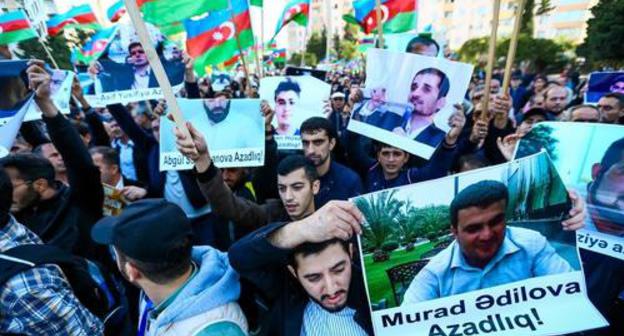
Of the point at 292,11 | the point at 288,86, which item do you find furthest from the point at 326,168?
the point at 292,11

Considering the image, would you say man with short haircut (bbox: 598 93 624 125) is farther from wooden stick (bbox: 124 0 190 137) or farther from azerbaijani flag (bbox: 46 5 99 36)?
azerbaijani flag (bbox: 46 5 99 36)

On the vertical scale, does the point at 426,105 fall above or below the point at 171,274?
above

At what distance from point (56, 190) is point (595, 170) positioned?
3.01 meters

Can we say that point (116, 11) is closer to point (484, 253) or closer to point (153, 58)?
point (153, 58)

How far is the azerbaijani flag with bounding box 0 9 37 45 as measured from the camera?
5.39 metres

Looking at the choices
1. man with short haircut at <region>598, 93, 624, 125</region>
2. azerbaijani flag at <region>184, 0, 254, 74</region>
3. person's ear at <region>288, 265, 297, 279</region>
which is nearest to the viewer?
person's ear at <region>288, 265, 297, 279</region>

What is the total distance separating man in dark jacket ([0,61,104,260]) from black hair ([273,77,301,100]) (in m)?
2.54

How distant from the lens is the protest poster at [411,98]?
296 centimetres

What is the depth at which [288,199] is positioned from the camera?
8.86 ft

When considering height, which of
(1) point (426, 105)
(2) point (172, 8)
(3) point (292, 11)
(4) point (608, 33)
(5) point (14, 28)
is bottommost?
(1) point (426, 105)

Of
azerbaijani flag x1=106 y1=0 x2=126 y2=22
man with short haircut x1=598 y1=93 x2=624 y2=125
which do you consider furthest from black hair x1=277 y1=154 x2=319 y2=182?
azerbaijani flag x1=106 y1=0 x2=126 y2=22

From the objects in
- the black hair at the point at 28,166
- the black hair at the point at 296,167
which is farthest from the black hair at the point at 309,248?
the black hair at the point at 28,166

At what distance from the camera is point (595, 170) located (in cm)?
201

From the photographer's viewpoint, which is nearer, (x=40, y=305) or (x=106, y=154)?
(x=40, y=305)
